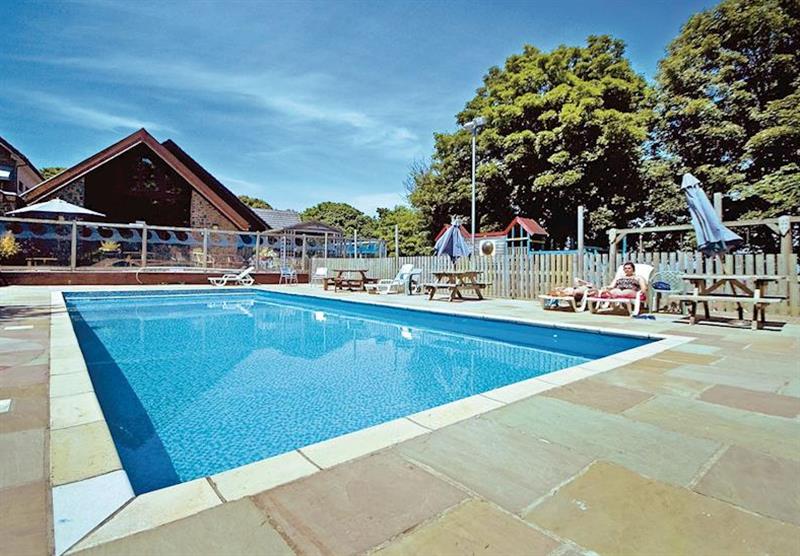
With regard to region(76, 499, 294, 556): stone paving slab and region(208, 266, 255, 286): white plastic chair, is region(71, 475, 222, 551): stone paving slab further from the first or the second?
region(208, 266, 255, 286): white plastic chair

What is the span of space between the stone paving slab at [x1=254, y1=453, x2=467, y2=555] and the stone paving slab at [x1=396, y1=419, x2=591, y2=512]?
12 cm

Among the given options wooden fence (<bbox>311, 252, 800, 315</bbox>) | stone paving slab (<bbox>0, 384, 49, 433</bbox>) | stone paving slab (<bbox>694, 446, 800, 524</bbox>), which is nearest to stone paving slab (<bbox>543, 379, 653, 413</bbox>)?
stone paving slab (<bbox>694, 446, 800, 524</bbox>)

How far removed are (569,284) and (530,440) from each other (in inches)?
303

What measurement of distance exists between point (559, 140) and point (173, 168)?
1620cm

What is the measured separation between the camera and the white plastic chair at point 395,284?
38.9 ft

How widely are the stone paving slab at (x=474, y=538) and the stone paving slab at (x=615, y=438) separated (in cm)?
72

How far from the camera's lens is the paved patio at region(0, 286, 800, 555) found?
1.23 metres

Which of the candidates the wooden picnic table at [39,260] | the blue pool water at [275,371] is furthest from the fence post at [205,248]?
the blue pool water at [275,371]

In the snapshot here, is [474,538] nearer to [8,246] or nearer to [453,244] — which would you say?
[453,244]

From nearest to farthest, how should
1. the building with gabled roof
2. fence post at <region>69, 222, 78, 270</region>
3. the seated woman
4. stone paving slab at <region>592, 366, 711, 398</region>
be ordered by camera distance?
stone paving slab at <region>592, 366, 711, 398</region> → the seated woman → fence post at <region>69, 222, 78, 270</region> → the building with gabled roof

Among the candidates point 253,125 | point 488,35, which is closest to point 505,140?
point 488,35

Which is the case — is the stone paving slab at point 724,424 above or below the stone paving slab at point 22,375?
below

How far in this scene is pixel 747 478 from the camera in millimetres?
1642

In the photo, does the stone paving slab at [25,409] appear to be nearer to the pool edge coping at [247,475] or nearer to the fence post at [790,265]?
the pool edge coping at [247,475]
